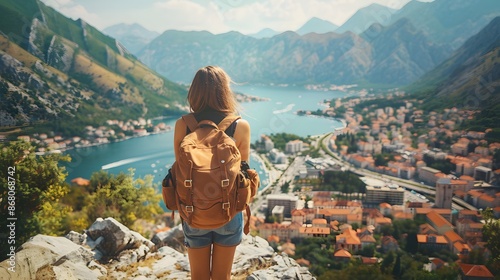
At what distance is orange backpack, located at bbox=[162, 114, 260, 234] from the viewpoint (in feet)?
3.05

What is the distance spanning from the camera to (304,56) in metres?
76.1

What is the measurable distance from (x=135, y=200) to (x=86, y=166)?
13473 mm

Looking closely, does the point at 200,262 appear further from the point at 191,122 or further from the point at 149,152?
the point at 149,152

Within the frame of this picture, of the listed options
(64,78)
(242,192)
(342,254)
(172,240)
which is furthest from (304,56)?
(242,192)

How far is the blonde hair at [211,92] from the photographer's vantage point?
1.06 meters

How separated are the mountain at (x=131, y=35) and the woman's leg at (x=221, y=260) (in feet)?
287

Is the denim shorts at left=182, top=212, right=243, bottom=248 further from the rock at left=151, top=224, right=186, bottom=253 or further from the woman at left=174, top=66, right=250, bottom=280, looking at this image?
the rock at left=151, top=224, right=186, bottom=253

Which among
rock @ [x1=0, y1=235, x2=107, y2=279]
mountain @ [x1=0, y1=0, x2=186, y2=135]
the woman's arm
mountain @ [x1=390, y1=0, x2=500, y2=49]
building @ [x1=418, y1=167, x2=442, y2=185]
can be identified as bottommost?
building @ [x1=418, y1=167, x2=442, y2=185]

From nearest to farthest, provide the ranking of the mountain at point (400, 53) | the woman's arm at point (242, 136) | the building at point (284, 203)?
the woman's arm at point (242, 136), the building at point (284, 203), the mountain at point (400, 53)

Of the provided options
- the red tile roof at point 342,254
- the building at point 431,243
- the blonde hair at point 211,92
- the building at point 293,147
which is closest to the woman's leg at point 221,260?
the blonde hair at point 211,92

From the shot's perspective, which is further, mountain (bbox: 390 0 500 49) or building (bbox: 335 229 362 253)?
mountain (bbox: 390 0 500 49)

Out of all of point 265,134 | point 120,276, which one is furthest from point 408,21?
point 120,276

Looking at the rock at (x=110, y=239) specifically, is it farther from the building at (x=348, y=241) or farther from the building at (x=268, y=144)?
the building at (x=268, y=144)

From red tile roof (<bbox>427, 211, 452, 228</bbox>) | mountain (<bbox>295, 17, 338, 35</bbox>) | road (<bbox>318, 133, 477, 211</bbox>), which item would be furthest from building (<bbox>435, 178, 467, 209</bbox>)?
mountain (<bbox>295, 17, 338, 35</bbox>)
